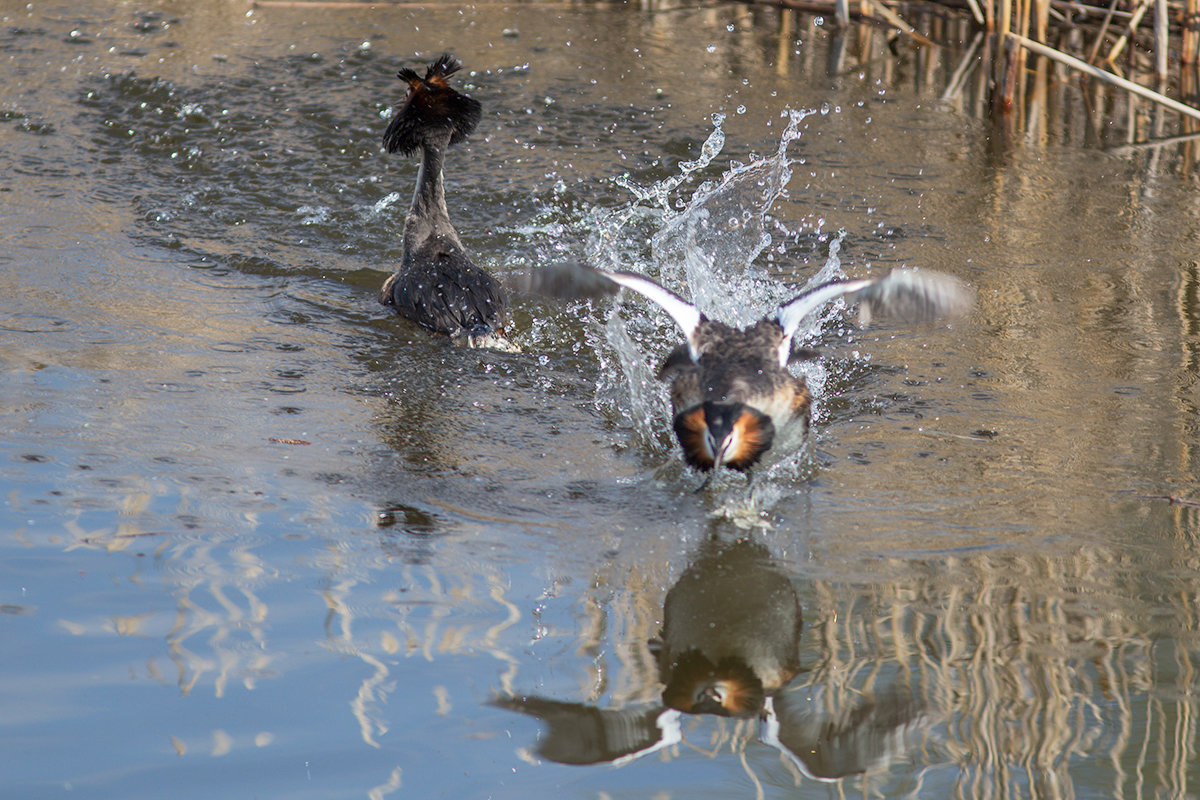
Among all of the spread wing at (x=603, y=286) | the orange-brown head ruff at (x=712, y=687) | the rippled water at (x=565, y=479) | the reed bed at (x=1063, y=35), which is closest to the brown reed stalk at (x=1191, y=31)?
the reed bed at (x=1063, y=35)

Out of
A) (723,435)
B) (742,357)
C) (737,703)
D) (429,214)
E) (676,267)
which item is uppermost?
(429,214)

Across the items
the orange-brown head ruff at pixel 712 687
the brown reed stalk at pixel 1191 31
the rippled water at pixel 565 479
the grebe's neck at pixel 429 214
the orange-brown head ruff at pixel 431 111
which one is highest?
the brown reed stalk at pixel 1191 31

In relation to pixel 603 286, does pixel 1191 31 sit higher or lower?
higher

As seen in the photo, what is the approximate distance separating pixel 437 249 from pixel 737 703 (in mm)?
3507

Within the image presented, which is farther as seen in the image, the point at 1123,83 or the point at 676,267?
the point at 1123,83

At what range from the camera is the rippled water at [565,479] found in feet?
9.36

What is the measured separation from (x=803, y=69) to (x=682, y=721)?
8.14 metres

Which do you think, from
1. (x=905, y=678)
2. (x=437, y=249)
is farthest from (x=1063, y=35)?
(x=905, y=678)

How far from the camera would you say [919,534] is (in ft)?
12.6

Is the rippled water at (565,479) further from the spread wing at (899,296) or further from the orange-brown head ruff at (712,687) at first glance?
the spread wing at (899,296)

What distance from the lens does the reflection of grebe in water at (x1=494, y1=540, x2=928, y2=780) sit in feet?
9.36

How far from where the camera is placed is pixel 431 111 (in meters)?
6.09

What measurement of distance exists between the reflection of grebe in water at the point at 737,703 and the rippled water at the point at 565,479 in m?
0.01

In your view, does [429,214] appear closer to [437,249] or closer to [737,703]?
[437,249]
